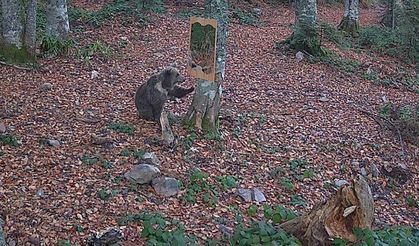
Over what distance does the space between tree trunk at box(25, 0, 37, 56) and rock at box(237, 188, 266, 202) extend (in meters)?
5.16

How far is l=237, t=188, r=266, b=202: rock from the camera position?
5.07m

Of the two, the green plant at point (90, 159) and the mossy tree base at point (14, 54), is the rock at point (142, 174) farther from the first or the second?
the mossy tree base at point (14, 54)

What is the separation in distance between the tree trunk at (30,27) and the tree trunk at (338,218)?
251 inches

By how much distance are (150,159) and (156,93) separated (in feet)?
3.79

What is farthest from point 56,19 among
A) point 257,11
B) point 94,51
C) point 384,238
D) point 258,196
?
point 257,11

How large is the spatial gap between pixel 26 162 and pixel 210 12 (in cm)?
275

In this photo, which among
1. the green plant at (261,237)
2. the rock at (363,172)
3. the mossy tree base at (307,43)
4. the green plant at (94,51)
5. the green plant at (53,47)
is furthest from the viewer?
the mossy tree base at (307,43)

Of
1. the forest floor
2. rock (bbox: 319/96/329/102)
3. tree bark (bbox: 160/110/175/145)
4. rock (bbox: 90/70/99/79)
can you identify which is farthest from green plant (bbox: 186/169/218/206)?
rock (bbox: 319/96/329/102)

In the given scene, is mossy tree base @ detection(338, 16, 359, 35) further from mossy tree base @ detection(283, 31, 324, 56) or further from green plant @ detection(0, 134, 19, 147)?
green plant @ detection(0, 134, 19, 147)

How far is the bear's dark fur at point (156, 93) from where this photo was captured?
20.1 feet

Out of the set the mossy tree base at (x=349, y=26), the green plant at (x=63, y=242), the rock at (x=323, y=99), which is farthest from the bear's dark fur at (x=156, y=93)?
the mossy tree base at (x=349, y=26)

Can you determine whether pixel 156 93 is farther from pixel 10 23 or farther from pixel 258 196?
pixel 10 23

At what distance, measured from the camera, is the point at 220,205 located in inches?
189

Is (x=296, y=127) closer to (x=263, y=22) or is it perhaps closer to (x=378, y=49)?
(x=378, y=49)
